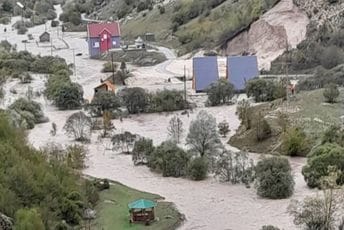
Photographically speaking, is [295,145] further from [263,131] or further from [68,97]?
[68,97]

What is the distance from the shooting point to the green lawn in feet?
91.0

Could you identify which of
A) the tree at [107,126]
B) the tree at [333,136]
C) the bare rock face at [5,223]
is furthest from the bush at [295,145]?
the bare rock face at [5,223]

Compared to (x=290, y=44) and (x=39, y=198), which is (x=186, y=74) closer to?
(x=290, y=44)

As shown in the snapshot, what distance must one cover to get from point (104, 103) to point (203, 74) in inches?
324

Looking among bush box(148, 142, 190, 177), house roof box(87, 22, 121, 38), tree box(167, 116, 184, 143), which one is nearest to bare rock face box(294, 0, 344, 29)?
house roof box(87, 22, 121, 38)

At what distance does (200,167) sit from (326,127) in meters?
7.79

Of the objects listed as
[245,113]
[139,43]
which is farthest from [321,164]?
[139,43]

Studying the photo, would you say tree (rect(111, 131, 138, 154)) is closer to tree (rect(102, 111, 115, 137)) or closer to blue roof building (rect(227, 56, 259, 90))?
tree (rect(102, 111, 115, 137))

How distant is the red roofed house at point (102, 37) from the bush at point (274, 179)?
148 ft

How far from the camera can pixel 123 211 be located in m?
29.4

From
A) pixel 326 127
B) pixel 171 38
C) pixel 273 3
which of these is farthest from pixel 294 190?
pixel 171 38

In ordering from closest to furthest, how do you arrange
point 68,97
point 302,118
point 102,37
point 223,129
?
point 302,118 < point 223,129 < point 68,97 < point 102,37

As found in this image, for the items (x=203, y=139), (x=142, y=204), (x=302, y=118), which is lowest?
(x=142, y=204)

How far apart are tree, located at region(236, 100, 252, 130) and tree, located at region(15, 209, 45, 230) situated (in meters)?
19.9
